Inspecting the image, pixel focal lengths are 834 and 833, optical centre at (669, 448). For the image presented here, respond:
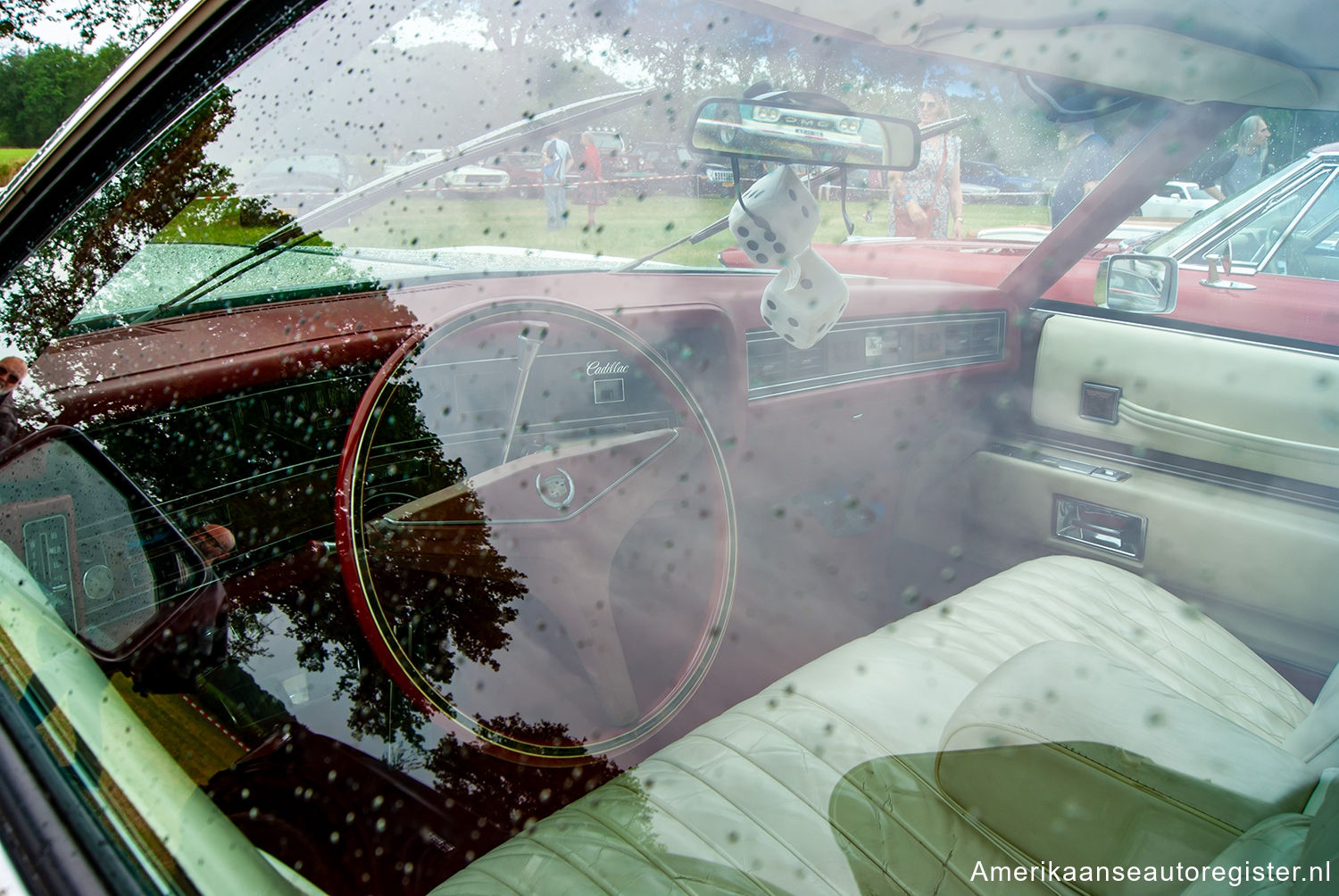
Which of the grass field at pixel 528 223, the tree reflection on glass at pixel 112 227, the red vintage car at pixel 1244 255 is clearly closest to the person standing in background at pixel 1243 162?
the red vintage car at pixel 1244 255

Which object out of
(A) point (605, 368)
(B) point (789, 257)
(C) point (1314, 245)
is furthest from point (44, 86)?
(C) point (1314, 245)

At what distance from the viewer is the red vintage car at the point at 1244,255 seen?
4.00 feet

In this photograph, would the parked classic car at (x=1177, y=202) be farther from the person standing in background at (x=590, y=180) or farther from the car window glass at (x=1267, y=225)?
the person standing in background at (x=590, y=180)

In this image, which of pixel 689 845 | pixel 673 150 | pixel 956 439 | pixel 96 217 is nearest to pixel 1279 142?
pixel 673 150

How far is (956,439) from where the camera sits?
221cm

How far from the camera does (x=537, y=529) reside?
1.53 m

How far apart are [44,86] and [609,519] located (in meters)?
1.08

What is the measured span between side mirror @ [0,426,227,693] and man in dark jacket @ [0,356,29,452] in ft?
0.06

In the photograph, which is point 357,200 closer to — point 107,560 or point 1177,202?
point 107,560

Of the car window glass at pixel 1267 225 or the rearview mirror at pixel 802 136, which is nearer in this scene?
the car window glass at pixel 1267 225

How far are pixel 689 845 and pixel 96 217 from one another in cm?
110

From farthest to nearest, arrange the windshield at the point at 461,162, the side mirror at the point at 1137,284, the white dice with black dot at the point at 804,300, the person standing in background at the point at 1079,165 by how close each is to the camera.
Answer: the white dice with black dot at the point at 804,300
the side mirror at the point at 1137,284
the person standing in background at the point at 1079,165
the windshield at the point at 461,162

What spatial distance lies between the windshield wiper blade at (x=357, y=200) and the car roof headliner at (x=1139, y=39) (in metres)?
0.37

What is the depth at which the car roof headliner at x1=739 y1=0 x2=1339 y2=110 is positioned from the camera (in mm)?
1049
